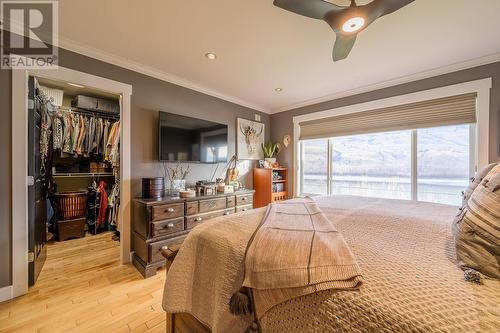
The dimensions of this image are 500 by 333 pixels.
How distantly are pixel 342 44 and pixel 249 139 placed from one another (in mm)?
2355

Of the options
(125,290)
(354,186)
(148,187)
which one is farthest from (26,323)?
(354,186)

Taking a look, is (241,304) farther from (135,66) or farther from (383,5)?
(135,66)

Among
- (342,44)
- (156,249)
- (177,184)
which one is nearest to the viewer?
(342,44)

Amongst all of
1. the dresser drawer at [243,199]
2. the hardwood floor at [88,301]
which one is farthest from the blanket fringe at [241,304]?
the dresser drawer at [243,199]

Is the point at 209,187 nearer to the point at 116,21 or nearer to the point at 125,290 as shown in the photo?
the point at 125,290

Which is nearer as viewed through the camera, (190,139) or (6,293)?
(6,293)

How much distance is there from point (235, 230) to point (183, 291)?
407mm

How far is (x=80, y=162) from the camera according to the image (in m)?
3.51

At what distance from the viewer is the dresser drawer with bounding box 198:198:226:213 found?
2.47 meters

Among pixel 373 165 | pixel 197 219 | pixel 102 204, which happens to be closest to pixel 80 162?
pixel 102 204

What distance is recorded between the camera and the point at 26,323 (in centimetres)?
142

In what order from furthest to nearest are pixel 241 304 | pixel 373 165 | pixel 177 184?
pixel 373 165
pixel 177 184
pixel 241 304

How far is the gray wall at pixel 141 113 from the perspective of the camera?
164cm

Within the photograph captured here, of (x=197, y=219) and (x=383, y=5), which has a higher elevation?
(x=383, y=5)
